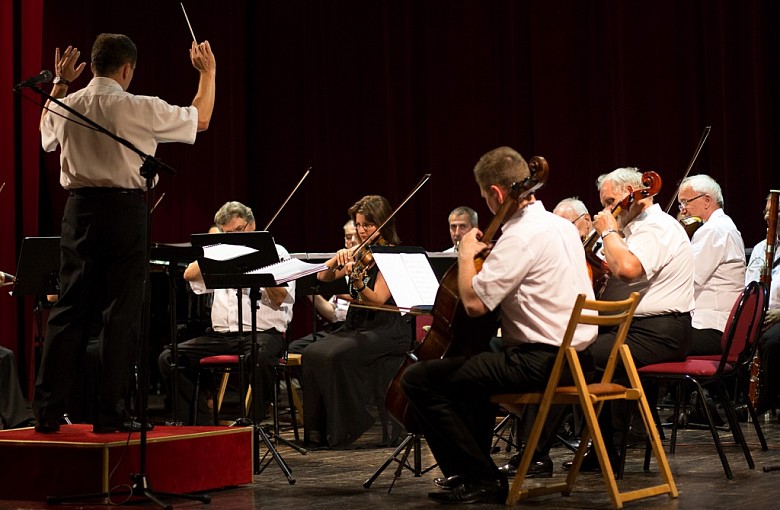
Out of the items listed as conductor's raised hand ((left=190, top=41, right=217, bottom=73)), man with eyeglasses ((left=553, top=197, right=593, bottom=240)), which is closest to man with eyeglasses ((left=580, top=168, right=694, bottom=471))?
conductor's raised hand ((left=190, top=41, right=217, bottom=73))

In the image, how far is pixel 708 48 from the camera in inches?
304

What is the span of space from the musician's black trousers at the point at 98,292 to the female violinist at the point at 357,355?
5.64ft

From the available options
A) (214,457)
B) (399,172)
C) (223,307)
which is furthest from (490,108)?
(214,457)

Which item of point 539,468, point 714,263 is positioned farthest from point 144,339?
point 714,263

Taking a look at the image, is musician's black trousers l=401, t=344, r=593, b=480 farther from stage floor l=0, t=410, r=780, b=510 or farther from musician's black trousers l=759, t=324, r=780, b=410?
musician's black trousers l=759, t=324, r=780, b=410

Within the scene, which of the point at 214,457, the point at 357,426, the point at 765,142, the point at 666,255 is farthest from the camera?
the point at 765,142

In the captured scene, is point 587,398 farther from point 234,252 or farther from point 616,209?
point 234,252

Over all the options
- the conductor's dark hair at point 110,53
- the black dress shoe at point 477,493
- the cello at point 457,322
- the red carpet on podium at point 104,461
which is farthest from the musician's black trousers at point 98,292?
the black dress shoe at point 477,493

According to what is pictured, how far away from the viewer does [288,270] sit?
4.23 meters

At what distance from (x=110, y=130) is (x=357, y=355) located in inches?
84.1

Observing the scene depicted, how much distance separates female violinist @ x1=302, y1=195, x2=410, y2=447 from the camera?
5.36 meters

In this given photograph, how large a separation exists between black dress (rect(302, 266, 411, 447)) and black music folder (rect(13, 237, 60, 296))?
4.40ft

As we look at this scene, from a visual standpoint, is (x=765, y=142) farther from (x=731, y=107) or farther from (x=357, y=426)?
(x=357, y=426)

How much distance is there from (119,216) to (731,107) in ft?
17.4
